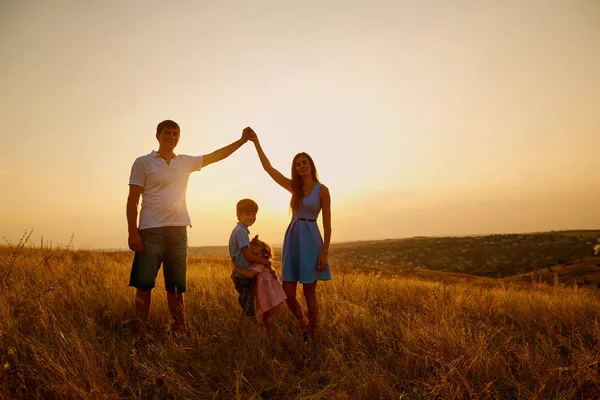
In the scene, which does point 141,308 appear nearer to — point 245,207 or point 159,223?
point 159,223

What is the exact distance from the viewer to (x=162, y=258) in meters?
4.44

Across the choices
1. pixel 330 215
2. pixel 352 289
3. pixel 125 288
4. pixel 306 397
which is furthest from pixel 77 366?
pixel 352 289

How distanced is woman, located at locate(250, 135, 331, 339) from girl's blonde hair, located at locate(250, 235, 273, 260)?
0.57 ft

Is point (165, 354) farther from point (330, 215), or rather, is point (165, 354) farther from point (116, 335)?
point (330, 215)

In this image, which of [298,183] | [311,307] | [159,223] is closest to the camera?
[159,223]

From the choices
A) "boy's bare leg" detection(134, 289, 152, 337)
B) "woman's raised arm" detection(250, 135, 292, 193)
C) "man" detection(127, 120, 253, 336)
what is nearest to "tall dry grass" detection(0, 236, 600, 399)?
"boy's bare leg" detection(134, 289, 152, 337)

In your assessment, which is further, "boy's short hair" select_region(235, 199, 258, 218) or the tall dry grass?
"boy's short hair" select_region(235, 199, 258, 218)

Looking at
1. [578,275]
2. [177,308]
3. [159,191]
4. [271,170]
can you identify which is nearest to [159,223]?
[159,191]

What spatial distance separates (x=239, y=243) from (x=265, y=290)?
66 cm

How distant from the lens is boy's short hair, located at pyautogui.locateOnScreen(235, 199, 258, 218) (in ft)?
14.9

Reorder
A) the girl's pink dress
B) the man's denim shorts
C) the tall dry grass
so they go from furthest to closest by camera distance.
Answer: the girl's pink dress < the man's denim shorts < the tall dry grass

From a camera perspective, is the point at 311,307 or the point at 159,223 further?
the point at 311,307

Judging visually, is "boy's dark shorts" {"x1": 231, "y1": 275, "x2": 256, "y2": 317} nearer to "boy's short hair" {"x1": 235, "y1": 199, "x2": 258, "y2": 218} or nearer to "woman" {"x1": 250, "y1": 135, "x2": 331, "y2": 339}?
"woman" {"x1": 250, "y1": 135, "x2": 331, "y2": 339}

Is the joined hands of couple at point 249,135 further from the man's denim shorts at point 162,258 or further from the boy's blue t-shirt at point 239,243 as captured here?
the man's denim shorts at point 162,258
